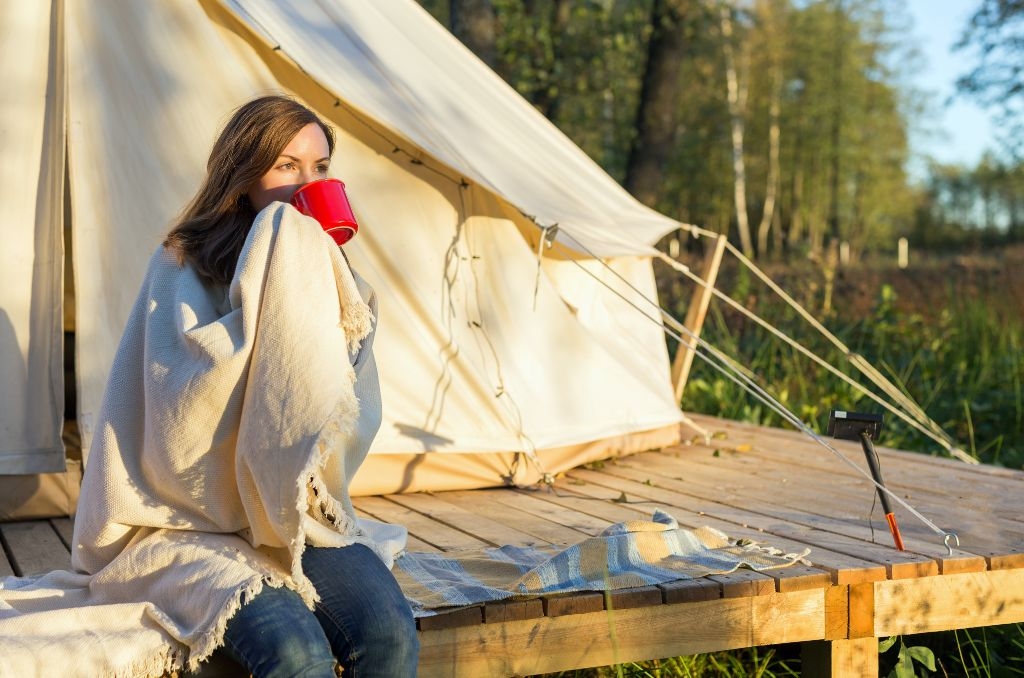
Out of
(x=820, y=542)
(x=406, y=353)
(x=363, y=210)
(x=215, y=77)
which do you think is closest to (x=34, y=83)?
(x=215, y=77)

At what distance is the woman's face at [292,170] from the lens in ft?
7.13

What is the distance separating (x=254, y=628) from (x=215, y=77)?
2012mm

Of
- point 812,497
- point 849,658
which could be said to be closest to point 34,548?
point 849,658

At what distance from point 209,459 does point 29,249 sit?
160 centimetres

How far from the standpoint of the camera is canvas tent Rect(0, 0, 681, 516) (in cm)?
323

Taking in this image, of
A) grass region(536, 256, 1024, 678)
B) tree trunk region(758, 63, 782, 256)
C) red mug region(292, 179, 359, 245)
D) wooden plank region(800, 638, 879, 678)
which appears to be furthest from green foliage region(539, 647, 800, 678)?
tree trunk region(758, 63, 782, 256)

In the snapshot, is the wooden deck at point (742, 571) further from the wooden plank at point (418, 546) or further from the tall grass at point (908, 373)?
the tall grass at point (908, 373)

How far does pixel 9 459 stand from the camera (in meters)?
3.19

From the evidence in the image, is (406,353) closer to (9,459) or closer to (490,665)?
(9,459)

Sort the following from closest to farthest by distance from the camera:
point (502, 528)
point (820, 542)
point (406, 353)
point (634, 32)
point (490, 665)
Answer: point (490, 665) < point (820, 542) < point (502, 528) < point (406, 353) < point (634, 32)

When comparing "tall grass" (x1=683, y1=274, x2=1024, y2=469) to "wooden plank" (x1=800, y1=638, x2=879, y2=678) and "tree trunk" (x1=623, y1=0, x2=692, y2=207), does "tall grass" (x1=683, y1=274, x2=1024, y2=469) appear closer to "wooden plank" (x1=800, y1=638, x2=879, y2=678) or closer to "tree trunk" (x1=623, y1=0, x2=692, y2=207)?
"wooden plank" (x1=800, y1=638, x2=879, y2=678)

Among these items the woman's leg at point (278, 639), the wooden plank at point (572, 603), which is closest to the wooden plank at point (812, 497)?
the wooden plank at point (572, 603)

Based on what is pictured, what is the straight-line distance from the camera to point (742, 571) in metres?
2.53

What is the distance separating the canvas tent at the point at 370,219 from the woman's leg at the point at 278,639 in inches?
56.4
